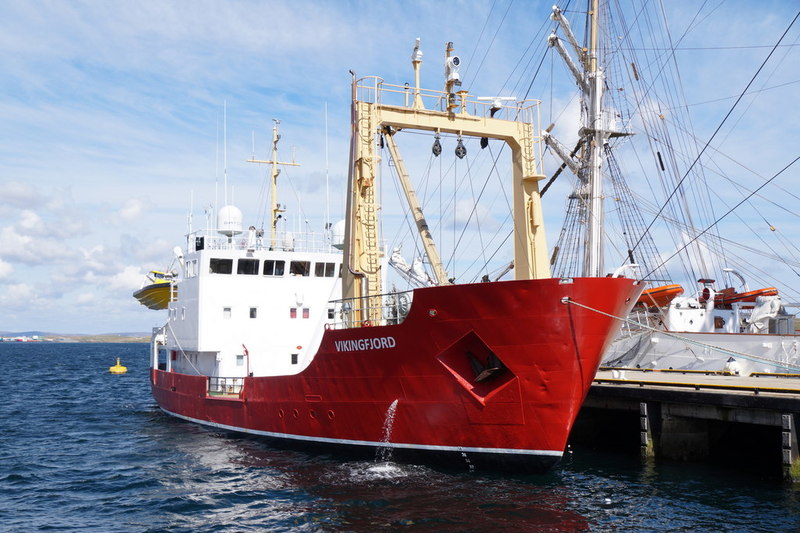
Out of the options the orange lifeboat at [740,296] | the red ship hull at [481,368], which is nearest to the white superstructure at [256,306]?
the red ship hull at [481,368]

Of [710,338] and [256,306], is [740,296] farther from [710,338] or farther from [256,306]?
[256,306]

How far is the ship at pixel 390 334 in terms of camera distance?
12742 millimetres

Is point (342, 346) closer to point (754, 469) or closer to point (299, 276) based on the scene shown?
point (299, 276)

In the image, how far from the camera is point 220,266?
69.2 feet

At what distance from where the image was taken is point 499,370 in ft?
43.3

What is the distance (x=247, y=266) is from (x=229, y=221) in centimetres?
225

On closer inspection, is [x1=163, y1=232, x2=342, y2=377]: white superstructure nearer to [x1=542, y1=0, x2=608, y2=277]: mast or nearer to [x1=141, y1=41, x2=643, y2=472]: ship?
[x1=141, y1=41, x2=643, y2=472]: ship

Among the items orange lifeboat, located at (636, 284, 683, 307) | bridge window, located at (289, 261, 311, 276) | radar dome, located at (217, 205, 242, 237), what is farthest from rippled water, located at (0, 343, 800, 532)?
orange lifeboat, located at (636, 284, 683, 307)

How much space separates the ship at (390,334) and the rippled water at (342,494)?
0.84 metres

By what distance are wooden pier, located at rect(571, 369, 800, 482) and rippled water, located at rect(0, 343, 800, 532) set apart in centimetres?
82

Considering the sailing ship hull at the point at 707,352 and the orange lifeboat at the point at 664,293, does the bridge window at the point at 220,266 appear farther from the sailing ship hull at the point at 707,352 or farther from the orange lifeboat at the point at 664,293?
the orange lifeboat at the point at 664,293

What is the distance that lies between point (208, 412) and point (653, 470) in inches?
491

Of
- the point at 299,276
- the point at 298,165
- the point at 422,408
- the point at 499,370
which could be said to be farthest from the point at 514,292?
the point at 298,165

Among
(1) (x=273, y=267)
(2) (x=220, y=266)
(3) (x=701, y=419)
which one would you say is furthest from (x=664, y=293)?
(2) (x=220, y=266)
